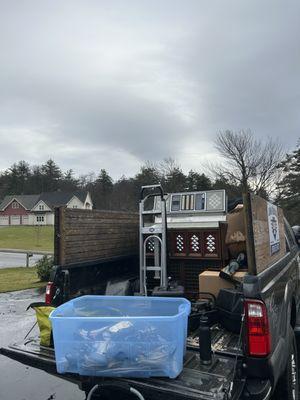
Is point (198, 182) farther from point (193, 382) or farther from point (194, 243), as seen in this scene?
point (193, 382)

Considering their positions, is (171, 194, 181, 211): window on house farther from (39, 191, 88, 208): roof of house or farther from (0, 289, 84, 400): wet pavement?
(39, 191, 88, 208): roof of house

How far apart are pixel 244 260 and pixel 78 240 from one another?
5.87ft

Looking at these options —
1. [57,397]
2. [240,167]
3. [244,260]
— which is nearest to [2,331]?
[57,397]

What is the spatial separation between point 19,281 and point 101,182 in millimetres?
73653

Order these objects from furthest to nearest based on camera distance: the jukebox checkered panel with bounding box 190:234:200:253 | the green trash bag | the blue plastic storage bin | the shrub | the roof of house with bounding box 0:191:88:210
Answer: the roof of house with bounding box 0:191:88:210 → the shrub → the jukebox checkered panel with bounding box 190:234:200:253 → the green trash bag → the blue plastic storage bin

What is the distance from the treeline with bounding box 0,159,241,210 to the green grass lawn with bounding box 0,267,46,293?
20.0 metres

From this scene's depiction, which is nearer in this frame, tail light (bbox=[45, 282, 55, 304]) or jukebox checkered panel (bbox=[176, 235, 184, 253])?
tail light (bbox=[45, 282, 55, 304])

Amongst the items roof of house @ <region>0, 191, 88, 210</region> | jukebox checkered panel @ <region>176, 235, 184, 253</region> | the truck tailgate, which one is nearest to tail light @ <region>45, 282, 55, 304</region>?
the truck tailgate

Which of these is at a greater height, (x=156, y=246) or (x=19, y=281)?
Result: (x=156, y=246)

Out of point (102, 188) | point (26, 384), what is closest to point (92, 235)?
point (26, 384)

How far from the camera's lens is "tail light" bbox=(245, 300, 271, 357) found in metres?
2.70

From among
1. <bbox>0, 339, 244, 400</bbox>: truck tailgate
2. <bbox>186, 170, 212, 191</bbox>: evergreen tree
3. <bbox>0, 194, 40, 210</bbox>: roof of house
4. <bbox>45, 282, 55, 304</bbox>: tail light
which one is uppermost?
<bbox>0, 194, 40, 210</bbox>: roof of house

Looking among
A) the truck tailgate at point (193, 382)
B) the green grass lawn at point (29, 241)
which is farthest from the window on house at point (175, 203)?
the green grass lawn at point (29, 241)

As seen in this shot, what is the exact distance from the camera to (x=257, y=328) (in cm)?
271
